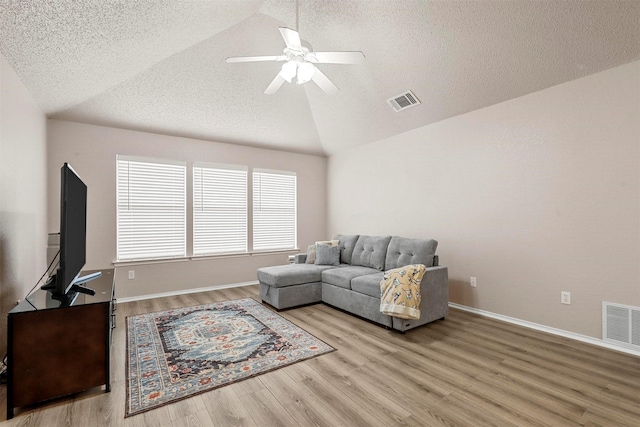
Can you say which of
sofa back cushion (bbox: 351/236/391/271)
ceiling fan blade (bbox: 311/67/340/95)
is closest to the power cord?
ceiling fan blade (bbox: 311/67/340/95)

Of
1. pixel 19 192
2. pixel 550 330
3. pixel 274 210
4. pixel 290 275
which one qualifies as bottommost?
pixel 550 330

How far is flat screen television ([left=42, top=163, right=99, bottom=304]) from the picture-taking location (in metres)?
2.14

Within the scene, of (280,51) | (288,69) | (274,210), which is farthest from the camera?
(274,210)

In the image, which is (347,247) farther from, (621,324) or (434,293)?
(621,324)

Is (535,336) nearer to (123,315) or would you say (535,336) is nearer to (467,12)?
(467,12)

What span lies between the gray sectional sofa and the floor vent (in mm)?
1445

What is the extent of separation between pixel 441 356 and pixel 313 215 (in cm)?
421

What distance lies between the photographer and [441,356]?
8.92ft

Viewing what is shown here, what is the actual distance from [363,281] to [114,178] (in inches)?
156

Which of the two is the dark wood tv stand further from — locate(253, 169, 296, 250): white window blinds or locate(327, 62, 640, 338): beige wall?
locate(327, 62, 640, 338): beige wall

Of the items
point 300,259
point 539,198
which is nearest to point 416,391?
point 539,198

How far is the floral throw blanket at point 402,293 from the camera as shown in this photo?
3125 millimetres

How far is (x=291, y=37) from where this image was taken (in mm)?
2381

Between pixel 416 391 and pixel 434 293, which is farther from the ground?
pixel 434 293
